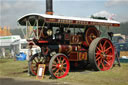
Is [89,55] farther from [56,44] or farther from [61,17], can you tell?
[61,17]

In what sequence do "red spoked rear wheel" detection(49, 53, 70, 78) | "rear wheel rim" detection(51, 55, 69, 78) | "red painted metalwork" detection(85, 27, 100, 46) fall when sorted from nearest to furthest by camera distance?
"red spoked rear wheel" detection(49, 53, 70, 78)
"rear wheel rim" detection(51, 55, 69, 78)
"red painted metalwork" detection(85, 27, 100, 46)

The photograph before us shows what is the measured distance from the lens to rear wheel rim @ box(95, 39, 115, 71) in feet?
39.8

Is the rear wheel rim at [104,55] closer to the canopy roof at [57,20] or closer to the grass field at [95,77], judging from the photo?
the grass field at [95,77]

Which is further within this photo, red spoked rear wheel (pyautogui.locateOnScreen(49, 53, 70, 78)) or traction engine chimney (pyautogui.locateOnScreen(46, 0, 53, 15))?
traction engine chimney (pyautogui.locateOnScreen(46, 0, 53, 15))

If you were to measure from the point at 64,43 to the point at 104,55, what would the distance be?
2.70m

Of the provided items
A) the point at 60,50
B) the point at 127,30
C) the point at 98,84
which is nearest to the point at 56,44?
the point at 60,50

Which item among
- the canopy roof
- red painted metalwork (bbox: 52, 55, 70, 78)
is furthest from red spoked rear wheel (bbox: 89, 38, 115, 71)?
red painted metalwork (bbox: 52, 55, 70, 78)

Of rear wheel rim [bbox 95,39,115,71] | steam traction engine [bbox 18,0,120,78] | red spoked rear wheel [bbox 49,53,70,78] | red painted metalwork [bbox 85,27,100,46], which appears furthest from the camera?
red painted metalwork [bbox 85,27,100,46]

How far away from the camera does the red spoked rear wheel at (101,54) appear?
11.7 metres

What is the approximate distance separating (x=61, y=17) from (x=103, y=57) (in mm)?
3836

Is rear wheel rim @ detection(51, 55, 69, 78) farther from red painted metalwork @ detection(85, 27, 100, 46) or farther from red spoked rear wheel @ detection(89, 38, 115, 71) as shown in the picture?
red painted metalwork @ detection(85, 27, 100, 46)

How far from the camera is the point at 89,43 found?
12.6 meters

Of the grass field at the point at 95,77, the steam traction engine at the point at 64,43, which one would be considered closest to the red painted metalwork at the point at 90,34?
the steam traction engine at the point at 64,43

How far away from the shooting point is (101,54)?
40.0 ft
